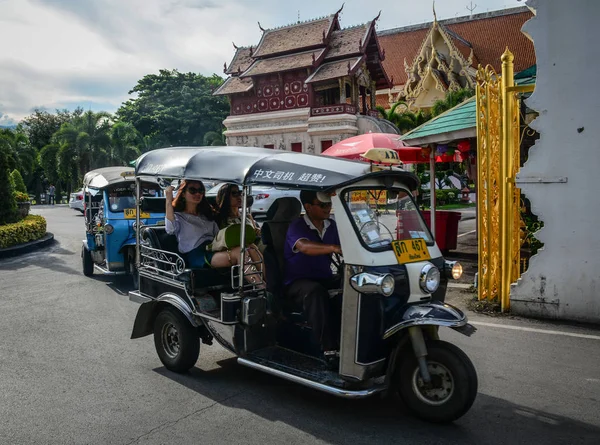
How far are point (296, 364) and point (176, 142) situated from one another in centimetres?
4372

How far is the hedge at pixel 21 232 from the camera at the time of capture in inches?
546

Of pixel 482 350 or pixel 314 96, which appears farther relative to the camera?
pixel 314 96

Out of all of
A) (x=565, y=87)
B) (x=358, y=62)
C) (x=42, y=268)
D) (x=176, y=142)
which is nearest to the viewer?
(x=565, y=87)

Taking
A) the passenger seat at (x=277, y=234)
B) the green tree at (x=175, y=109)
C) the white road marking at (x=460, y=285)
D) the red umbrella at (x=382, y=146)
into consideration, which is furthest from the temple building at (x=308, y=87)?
the passenger seat at (x=277, y=234)

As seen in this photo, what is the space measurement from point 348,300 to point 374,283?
0.31 meters

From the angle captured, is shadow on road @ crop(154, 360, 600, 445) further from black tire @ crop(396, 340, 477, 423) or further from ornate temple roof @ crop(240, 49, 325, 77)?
ornate temple roof @ crop(240, 49, 325, 77)

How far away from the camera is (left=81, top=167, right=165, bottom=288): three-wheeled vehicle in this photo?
32.7 ft

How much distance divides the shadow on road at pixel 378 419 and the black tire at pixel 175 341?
0.25 meters

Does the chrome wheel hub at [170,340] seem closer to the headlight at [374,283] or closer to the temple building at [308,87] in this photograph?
the headlight at [374,283]

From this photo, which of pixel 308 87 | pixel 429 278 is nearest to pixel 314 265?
pixel 429 278

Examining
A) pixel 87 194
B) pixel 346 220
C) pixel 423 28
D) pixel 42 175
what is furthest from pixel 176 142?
pixel 346 220

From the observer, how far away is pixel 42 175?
53.2 meters

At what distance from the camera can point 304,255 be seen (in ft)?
16.0

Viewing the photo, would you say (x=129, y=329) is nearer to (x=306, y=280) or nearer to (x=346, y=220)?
(x=306, y=280)
